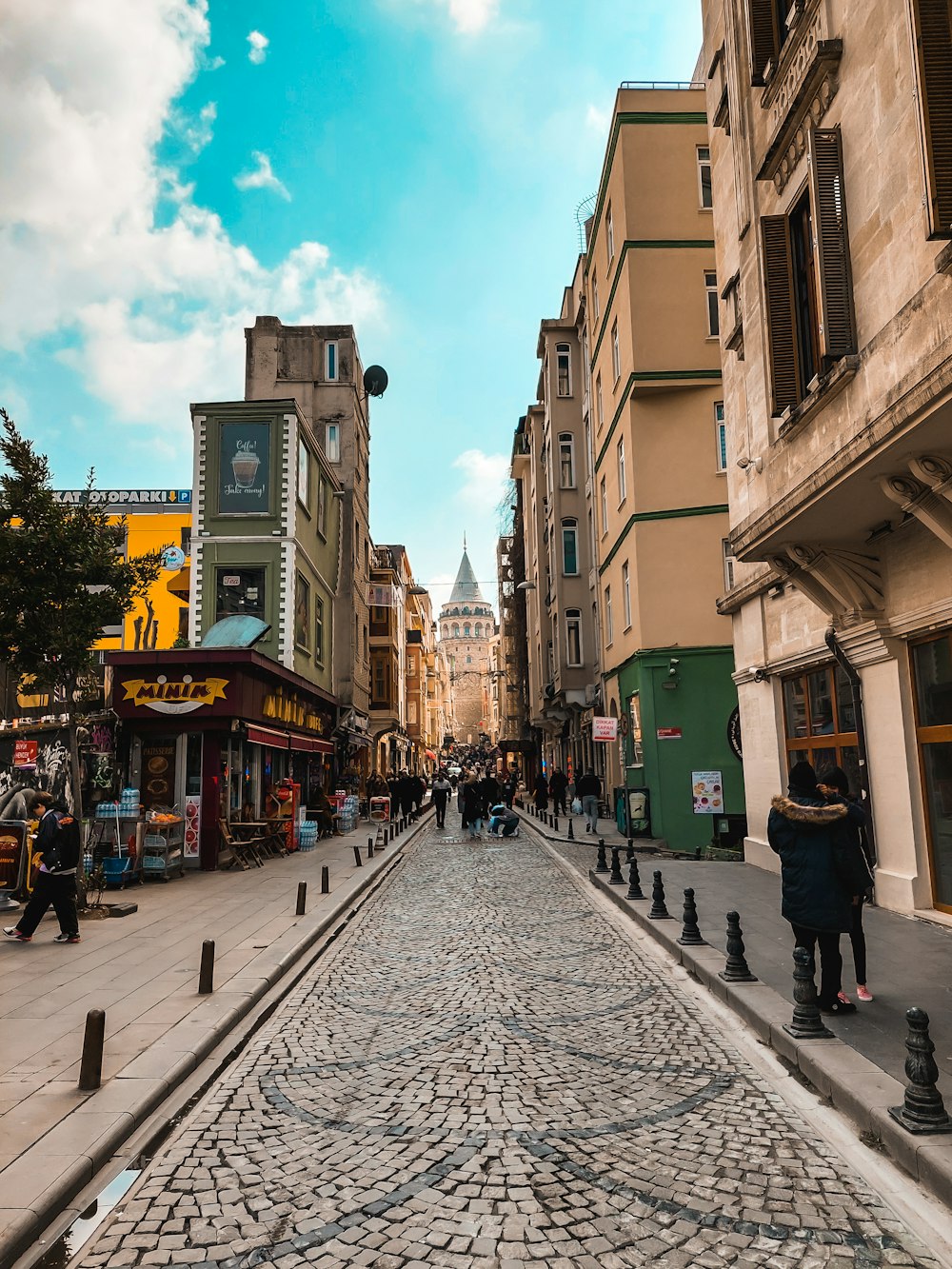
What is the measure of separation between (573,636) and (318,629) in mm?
11104

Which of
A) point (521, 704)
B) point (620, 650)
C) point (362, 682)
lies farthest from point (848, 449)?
point (521, 704)

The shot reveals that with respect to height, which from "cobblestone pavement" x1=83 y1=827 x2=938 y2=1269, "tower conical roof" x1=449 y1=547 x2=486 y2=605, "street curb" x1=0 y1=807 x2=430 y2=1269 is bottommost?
"cobblestone pavement" x1=83 y1=827 x2=938 y2=1269

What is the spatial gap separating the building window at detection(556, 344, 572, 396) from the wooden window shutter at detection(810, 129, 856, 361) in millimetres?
29578

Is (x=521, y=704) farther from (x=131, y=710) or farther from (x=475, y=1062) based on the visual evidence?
(x=475, y=1062)

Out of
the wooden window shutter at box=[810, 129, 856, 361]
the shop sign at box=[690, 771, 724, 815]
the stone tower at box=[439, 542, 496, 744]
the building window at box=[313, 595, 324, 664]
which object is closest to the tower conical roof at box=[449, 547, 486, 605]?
the stone tower at box=[439, 542, 496, 744]

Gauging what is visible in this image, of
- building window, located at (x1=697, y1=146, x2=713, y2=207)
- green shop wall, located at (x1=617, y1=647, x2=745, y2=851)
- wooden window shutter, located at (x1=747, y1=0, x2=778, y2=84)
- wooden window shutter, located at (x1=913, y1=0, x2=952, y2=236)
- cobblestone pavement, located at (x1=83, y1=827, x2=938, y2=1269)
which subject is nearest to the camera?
cobblestone pavement, located at (x1=83, y1=827, x2=938, y2=1269)

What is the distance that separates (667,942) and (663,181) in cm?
2090

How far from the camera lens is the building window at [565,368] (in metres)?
38.7

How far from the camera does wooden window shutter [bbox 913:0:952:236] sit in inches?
275

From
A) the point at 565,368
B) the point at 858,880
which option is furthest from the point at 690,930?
the point at 565,368

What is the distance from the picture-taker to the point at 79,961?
957 cm

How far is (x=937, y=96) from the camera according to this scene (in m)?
7.14

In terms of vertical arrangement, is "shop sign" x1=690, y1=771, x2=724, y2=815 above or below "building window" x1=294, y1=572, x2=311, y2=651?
below

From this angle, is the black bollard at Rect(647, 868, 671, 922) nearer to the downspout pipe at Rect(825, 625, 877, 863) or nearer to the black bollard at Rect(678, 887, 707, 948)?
the black bollard at Rect(678, 887, 707, 948)
